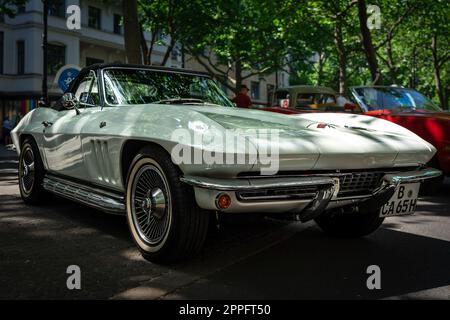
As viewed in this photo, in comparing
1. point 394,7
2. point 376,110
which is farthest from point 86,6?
point 376,110

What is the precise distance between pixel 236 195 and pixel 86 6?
1201 inches

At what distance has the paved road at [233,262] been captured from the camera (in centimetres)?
299

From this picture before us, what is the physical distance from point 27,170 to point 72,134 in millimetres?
1637

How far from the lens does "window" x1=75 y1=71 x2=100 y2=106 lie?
15.3ft

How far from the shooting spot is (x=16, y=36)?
26.9 meters

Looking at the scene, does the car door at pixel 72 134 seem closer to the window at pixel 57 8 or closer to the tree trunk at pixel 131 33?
the tree trunk at pixel 131 33

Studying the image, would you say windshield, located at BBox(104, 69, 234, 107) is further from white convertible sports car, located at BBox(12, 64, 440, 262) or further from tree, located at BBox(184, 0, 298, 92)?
tree, located at BBox(184, 0, 298, 92)

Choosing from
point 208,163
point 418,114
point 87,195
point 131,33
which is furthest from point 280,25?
point 208,163

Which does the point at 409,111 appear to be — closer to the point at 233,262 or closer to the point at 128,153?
the point at 233,262

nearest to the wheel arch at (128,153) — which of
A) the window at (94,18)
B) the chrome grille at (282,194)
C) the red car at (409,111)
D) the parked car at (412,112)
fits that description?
the chrome grille at (282,194)

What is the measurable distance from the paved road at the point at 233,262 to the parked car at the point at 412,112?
186 centimetres

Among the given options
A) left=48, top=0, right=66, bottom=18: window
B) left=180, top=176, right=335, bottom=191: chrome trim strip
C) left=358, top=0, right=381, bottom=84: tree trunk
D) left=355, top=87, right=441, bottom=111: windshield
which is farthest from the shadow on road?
left=48, top=0, right=66, bottom=18: window

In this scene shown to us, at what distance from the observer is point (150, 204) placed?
3525mm
